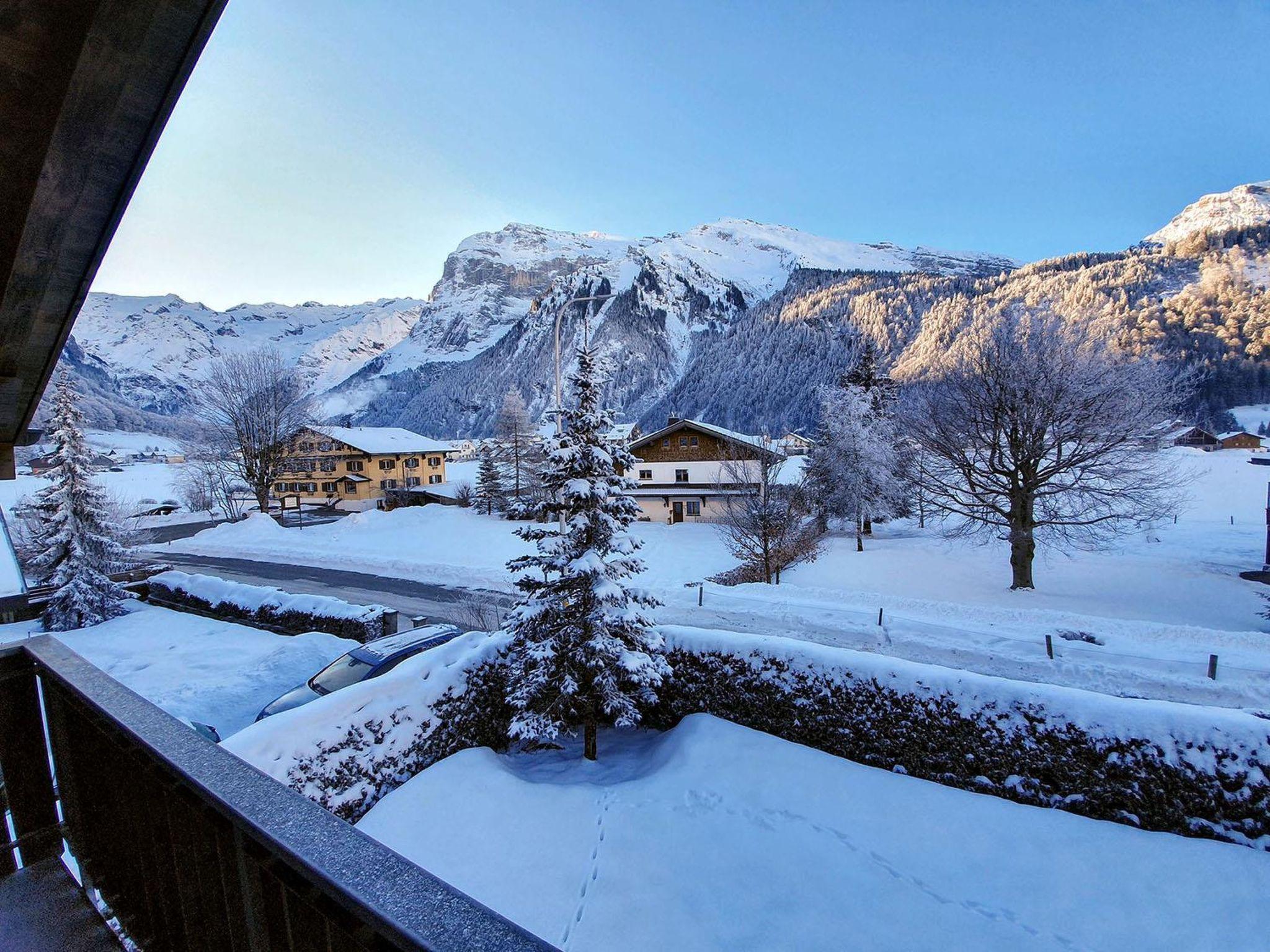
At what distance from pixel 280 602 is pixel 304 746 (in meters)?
9.89

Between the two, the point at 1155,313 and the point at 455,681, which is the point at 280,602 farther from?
the point at 1155,313

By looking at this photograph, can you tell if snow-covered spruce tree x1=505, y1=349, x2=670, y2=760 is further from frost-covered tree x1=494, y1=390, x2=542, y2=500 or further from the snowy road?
frost-covered tree x1=494, y1=390, x2=542, y2=500

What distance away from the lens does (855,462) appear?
28.4 m

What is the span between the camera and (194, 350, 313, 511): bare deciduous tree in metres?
31.1

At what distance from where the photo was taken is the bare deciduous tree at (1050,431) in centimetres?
1678

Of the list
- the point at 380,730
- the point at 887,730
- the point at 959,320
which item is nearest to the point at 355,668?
the point at 380,730

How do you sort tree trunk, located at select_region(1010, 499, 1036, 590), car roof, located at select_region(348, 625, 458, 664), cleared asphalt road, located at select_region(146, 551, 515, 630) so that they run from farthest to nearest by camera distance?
tree trunk, located at select_region(1010, 499, 1036, 590) → cleared asphalt road, located at select_region(146, 551, 515, 630) → car roof, located at select_region(348, 625, 458, 664)

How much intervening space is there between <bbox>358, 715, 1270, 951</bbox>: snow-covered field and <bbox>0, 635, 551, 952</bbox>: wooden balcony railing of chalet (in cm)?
440

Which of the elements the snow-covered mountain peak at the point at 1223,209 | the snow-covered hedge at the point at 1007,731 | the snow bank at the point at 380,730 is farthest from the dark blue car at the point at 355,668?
the snow-covered mountain peak at the point at 1223,209

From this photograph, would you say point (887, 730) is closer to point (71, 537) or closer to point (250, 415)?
point (71, 537)

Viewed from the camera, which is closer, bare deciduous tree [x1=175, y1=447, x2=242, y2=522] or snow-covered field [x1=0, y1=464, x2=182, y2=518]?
bare deciduous tree [x1=175, y1=447, x2=242, y2=522]

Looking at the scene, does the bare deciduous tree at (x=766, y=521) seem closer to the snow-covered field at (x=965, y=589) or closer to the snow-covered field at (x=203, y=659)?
the snow-covered field at (x=965, y=589)

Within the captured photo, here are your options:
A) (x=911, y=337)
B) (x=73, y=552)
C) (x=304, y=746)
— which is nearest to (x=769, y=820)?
(x=304, y=746)

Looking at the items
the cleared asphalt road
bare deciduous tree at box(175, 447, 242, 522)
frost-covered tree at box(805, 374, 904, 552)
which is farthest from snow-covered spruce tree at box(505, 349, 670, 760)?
bare deciduous tree at box(175, 447, 242, 522)
